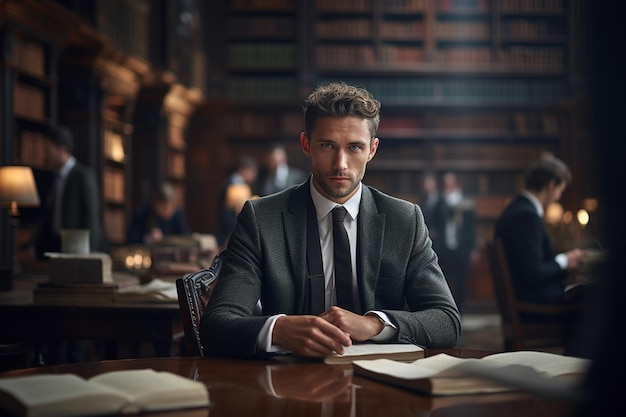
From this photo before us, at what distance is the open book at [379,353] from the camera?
1.54 metres

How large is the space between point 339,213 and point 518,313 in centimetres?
220

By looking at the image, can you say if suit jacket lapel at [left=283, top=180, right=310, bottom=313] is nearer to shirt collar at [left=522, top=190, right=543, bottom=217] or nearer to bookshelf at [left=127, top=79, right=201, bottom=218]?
shirt collar at [left=522, top=190, right=543, bottom=217]

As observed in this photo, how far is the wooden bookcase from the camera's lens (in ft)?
34.4

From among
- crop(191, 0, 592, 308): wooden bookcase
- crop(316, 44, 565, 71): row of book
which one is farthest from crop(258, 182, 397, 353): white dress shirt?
crop(316, 44, 565, 71): row of book

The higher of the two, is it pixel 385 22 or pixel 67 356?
pixel 385 22

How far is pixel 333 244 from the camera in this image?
204 centimetres

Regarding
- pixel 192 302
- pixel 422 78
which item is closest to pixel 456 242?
pixel 422 78

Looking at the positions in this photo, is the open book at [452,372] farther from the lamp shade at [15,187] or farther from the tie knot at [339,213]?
the lamp shade at [15,187]

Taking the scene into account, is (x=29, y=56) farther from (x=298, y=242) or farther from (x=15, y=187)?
(x=298, y=242)

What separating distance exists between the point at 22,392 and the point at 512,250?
3275mm

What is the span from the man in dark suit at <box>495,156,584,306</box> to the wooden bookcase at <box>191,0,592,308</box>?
6.20m

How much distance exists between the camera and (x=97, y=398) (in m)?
1.05

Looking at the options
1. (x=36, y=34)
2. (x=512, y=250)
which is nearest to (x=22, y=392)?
(x=512, y=250)

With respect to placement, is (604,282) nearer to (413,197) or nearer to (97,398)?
(97,398)
